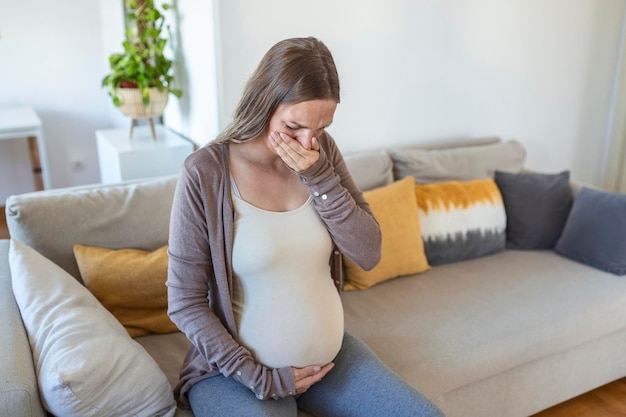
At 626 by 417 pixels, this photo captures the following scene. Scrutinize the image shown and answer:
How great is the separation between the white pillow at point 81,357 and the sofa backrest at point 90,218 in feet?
0.62

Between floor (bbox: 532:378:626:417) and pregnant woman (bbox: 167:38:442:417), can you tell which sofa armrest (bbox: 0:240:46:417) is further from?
floor (bbox: 532:378:626:417)

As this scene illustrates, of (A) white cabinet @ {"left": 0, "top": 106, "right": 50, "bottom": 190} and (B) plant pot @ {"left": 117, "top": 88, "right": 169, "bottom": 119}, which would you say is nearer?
(B) plant pot @ {"left": 117, "top": 88, "right": 169, "bottom": 119}

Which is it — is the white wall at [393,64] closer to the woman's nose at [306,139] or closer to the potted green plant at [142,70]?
the potted green plant at [142,70]

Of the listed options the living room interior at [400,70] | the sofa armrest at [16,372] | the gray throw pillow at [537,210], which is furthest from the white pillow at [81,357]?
the gray throw pillow at [537,210]

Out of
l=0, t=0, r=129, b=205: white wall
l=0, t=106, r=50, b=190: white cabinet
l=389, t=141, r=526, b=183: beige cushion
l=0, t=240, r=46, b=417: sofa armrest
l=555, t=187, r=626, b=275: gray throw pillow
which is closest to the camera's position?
l=0, t=240, r=46, b=417: sofa armrest

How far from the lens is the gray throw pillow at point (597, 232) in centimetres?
215

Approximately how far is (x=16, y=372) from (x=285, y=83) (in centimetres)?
75

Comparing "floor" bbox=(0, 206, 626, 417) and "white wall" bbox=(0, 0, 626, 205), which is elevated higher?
"white wall" bbox=(0, 0, 626, 205)

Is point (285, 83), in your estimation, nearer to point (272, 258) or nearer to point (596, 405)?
point (272, 258)

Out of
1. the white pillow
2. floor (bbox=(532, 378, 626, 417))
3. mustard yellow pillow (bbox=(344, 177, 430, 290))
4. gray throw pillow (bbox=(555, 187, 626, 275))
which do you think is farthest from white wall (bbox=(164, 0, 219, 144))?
floor (bbox=(532, 378, 626, 417))

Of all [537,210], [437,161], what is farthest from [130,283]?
[537,210]

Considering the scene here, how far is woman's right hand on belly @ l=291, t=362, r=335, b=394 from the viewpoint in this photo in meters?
1.27

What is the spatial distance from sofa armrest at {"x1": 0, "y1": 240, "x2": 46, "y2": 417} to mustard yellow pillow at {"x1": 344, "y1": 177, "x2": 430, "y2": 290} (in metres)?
1.05

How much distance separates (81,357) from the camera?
115 cm
